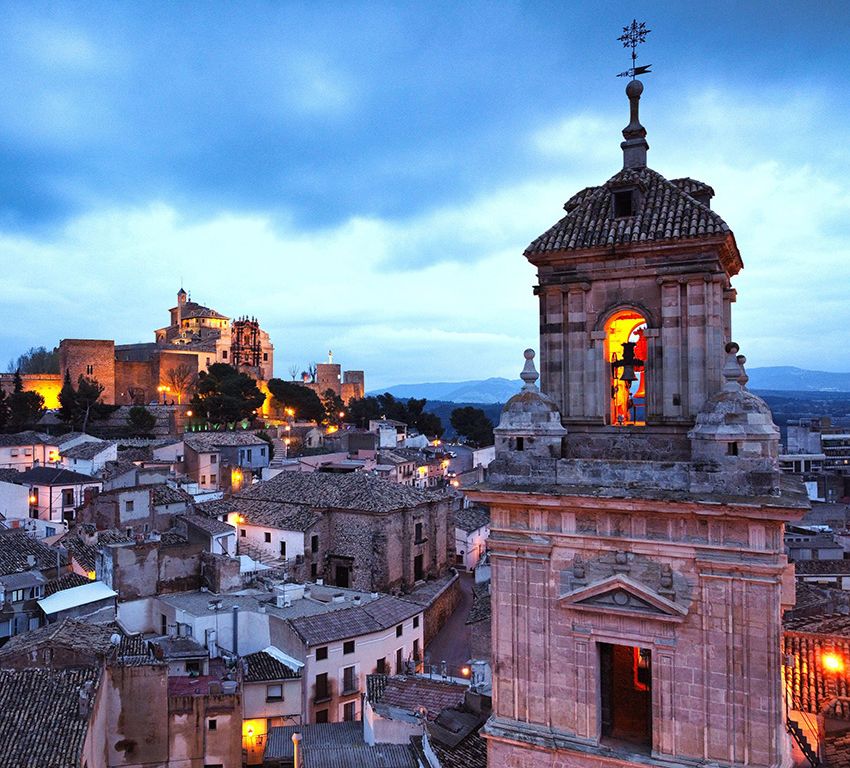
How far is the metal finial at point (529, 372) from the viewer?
10430 mm

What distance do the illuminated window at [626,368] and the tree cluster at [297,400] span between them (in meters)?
77.4

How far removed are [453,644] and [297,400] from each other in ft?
190

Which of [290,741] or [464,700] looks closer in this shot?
[464,700]

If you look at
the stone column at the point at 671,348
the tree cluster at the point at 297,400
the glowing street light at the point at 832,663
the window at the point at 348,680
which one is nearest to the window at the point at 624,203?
the stone column at the point at 671,348

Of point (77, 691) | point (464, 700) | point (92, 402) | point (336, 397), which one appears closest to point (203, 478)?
point (92, 402)

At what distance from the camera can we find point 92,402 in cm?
7269

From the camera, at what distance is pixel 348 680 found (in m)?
25.0

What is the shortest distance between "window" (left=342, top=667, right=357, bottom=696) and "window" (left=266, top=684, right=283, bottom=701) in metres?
2.44

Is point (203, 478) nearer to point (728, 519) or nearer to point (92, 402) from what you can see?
point (92, 402)

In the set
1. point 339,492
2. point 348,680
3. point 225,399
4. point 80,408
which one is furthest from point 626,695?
point 80,408

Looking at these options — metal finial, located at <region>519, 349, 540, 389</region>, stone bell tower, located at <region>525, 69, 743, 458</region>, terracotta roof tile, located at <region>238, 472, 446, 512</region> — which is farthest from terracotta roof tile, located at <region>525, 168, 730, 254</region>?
terracotta roof tile, located at <region>238, 472, 446, 512</region>

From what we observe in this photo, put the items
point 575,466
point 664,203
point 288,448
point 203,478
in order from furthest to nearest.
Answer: point 288,448 → point 203,478 → point 664,203 → point 575,466

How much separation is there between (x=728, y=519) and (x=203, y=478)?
152ft

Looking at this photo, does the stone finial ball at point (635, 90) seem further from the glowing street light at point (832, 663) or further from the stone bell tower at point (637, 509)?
the glowing street light at point (832, 663)
